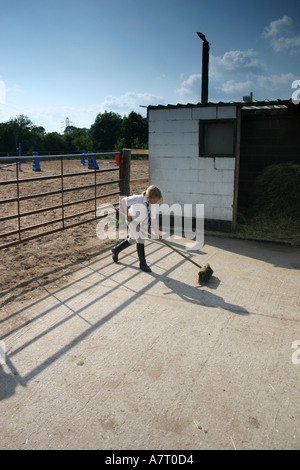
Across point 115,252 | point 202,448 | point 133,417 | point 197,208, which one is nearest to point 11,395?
point 133,417

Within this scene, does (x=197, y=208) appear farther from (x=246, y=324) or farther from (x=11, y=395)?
(x=11, y=395)

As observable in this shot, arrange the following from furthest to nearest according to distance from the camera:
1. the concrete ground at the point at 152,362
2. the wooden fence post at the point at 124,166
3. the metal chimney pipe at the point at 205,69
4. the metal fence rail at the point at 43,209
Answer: the metal chimney pipe at the point at 205,69 → the wooden fence post at the point at 124,166 → the metal fence rail at the point at 43,209 → the concrete ground at the point at 152,362

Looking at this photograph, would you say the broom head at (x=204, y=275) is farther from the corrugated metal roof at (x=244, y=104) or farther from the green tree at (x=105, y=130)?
the green tree at (x=105, y=130)

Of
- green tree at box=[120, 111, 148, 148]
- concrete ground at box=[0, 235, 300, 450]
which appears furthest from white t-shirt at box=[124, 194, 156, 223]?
green tree at box=[120, 111, 148, 148]

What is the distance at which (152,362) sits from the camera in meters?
3.41

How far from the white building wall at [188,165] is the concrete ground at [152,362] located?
2559 millimetres

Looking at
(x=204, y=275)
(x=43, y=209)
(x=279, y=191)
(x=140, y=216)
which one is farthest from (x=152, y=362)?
(x=279, y=191)

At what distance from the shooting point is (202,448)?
2.50 meters

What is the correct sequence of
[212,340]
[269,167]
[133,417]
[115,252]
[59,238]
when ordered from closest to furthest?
1. [133,417]
2. [212,340]
3. [115,252]
4. [59,238]
5. [269,167]

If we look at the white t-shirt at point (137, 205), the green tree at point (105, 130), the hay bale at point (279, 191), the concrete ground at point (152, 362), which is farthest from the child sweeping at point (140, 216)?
the green tree at point (105, 130)

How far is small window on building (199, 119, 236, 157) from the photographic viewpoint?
298 inches

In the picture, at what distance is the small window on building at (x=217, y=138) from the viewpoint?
7574 millimetres

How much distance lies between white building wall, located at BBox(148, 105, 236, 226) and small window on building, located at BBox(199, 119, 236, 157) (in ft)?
0.28
